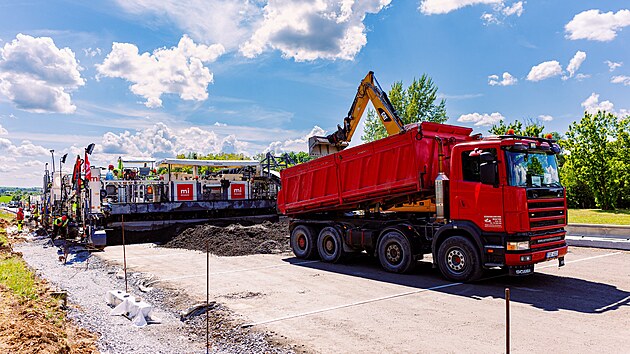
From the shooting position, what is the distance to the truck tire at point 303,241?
43.7 feet

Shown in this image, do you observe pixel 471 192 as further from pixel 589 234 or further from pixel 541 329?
pixel 589 234

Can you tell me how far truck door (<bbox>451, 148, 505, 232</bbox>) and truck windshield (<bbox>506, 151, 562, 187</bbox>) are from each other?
0.30 meters

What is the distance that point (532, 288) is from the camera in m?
8.87

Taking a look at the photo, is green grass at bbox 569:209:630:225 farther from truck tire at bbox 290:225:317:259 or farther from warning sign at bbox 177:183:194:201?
warning sign at bbox 177:183:194:201

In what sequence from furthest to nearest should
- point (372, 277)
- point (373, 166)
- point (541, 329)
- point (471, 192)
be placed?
point (373, 166) → point (372, 277) → point (471, 192) → point (541, 329)

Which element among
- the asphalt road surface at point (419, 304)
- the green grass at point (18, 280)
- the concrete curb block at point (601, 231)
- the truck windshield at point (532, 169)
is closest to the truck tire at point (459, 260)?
the asphalt road surface at point (419, 304)

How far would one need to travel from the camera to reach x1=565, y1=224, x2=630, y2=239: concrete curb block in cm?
1439

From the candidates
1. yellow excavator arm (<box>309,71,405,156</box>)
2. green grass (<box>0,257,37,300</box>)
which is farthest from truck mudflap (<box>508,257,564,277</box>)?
green grass (<box>0,257,37,300</box>)

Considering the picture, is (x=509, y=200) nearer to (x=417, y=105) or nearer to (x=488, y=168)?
(x=488, y=168)

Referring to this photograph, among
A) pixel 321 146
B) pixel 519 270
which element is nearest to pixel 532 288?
pixel 519 270

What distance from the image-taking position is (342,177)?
12125 millimetres

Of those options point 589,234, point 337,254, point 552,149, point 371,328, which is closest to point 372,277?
point 337,254

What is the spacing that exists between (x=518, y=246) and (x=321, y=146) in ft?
27.8

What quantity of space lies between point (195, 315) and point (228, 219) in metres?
13.9
